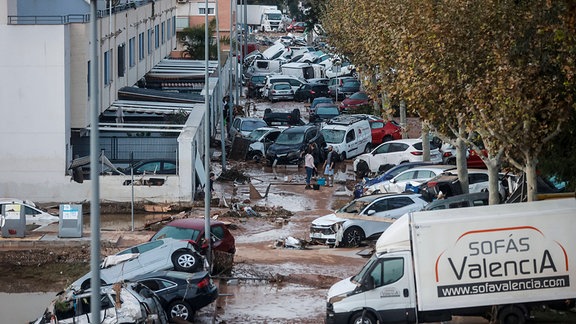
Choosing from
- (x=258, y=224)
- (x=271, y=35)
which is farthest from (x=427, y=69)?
(x=271, y=35)

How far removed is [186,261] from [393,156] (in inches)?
738

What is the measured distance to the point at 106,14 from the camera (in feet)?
132

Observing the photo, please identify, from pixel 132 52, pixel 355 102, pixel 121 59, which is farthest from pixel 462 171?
pixel 355 102

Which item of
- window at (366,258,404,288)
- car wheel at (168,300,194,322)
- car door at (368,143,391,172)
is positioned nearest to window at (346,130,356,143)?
car door at (368,143,391,172)

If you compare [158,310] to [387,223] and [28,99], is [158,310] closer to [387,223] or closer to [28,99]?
[387,223]

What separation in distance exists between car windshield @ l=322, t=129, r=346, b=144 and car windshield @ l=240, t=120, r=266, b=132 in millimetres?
5372

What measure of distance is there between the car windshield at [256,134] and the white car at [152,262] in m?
23.0

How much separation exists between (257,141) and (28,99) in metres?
12.6

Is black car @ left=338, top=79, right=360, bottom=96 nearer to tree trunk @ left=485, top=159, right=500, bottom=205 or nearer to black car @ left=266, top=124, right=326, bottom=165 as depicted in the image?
black car @ left=266, top=124, right=326, bottom=165

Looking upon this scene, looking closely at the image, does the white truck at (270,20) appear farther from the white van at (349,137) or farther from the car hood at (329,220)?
the car hood at (329,220)

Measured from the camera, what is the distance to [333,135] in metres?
43.4

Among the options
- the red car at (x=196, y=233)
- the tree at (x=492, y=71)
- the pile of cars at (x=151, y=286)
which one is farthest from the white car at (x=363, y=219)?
the pile of cars at (x=151, y=286)

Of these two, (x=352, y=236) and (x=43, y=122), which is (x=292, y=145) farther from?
(x=352, y=236)

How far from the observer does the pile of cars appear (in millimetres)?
17797
